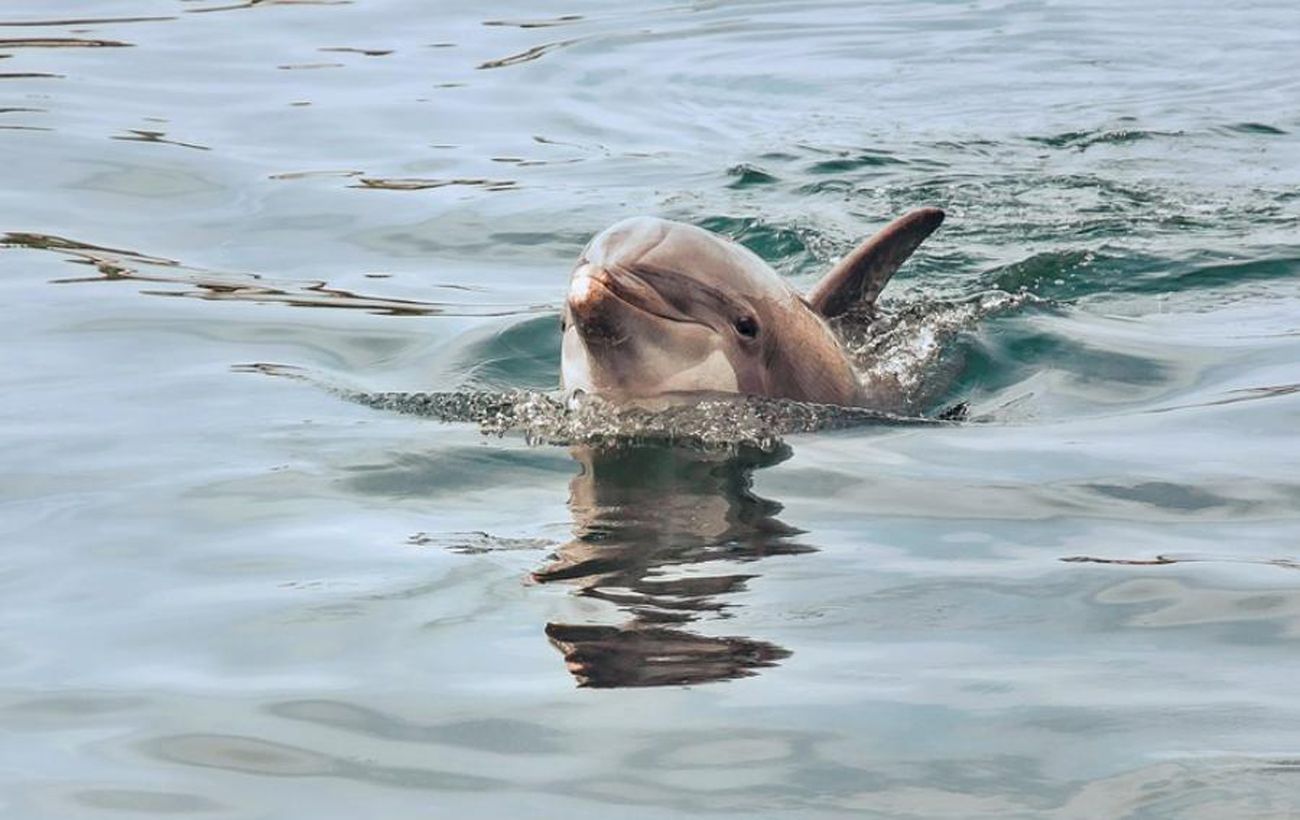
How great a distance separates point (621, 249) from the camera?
28.6 feet

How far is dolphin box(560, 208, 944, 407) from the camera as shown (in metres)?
8.60

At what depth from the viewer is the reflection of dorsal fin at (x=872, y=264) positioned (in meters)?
10.2

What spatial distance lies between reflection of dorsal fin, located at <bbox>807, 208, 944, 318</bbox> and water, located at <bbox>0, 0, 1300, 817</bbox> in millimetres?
267

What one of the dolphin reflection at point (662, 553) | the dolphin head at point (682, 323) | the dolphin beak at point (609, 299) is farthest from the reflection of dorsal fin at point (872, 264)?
the dolphin reflection at point (662, 553)

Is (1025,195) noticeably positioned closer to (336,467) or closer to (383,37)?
(336,467)

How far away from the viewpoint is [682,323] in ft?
29.1

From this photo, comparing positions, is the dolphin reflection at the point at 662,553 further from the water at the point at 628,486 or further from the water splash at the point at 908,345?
the water splash at the point at 908,345

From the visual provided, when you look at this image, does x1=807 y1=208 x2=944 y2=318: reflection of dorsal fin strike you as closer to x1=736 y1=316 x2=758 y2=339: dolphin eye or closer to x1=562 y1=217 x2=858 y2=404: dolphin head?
x1=562 y1=217 x2=858 y2=404: dolphin head

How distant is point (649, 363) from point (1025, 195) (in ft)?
21.2

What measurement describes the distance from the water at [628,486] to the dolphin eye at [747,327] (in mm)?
558

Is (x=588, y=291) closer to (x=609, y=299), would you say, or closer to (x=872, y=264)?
(x=609, y=299)

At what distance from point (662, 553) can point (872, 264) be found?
11.9 feet

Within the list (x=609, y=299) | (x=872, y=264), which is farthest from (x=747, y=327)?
→ (x=872, y=264)

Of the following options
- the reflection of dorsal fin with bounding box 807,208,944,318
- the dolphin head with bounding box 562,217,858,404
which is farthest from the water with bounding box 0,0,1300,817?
the dolphin head with bounding box 562,217,858,404
